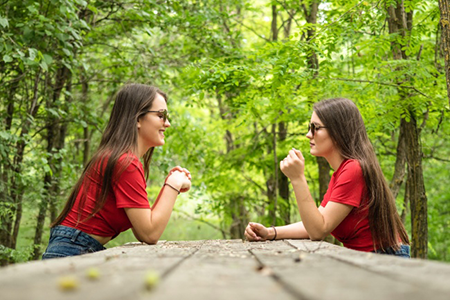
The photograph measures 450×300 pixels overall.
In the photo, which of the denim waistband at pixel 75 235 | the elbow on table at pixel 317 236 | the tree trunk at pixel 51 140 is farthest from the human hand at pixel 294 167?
the tree trunk at pixel 51 140

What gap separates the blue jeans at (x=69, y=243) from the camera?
2797 millimetres

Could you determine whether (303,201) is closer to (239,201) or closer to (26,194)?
(26,194)

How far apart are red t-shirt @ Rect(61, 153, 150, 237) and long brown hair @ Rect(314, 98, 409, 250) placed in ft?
4.72

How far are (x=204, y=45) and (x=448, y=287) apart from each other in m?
7.74

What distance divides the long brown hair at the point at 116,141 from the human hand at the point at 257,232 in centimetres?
102

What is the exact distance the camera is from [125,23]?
7.49 meters

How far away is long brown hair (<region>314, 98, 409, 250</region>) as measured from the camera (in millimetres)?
2867

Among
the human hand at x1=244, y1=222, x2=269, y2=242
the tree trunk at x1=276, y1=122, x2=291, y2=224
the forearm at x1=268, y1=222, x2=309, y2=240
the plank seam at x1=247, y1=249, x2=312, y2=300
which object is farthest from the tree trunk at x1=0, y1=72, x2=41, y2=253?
the plank seam at x1=247, y1=249, x2=312, y2=300

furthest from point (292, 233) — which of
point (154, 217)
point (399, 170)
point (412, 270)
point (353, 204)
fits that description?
point (399, 170)

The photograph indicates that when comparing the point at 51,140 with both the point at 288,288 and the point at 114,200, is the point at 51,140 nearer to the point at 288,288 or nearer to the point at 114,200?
the point at 114,200

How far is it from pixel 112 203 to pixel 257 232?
3.51 feet

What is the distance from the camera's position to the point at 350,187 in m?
2.92

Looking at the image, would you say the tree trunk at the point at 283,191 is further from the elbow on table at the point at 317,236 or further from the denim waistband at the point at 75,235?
the denim waistband at the point at 75,235

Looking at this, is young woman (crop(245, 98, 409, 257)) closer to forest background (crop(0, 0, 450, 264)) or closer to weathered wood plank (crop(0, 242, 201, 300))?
forest background (crop(0, 0, 450, 264))
